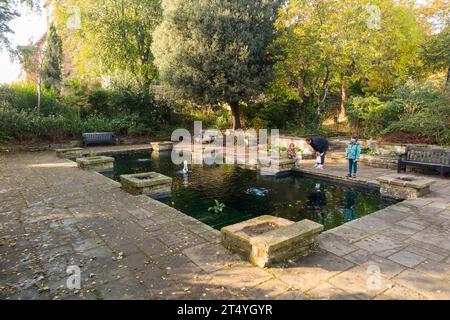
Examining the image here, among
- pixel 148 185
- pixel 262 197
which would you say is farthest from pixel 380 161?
pixel 148 185

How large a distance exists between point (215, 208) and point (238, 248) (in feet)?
9.32

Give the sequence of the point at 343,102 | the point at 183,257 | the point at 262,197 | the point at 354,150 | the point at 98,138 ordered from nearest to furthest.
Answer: the point at 183,257 → the point at 262,197 → the point at 354,150 → the point at 98,138 → the point at 343,102

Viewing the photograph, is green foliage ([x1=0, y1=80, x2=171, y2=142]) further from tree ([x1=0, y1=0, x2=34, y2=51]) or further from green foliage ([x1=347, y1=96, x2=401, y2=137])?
green foliage ([x1=347, y1=96, x2=401, y2=137])

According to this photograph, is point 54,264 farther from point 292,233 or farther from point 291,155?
point 291,155

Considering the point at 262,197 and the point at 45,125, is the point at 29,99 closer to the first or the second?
the point at 45,125

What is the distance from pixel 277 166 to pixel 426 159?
4.76 m

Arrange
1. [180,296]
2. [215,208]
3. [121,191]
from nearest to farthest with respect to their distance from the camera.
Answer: [180,296] < [215,208] < [121,191]

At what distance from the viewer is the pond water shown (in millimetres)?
6984

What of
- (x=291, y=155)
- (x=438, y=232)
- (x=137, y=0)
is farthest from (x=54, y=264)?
(x=137, y=0)

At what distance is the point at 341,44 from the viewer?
1505 cm

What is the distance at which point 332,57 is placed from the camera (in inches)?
594

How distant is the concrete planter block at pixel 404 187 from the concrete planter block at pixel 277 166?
3.48m

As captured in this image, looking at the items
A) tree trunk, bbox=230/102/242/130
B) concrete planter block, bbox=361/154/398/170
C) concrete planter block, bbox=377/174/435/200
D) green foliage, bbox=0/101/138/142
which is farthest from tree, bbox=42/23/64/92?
concrete planter block, bbox=377/174/435/200

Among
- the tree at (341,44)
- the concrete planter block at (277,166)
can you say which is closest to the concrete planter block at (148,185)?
the concrete planter block at (277,166)
